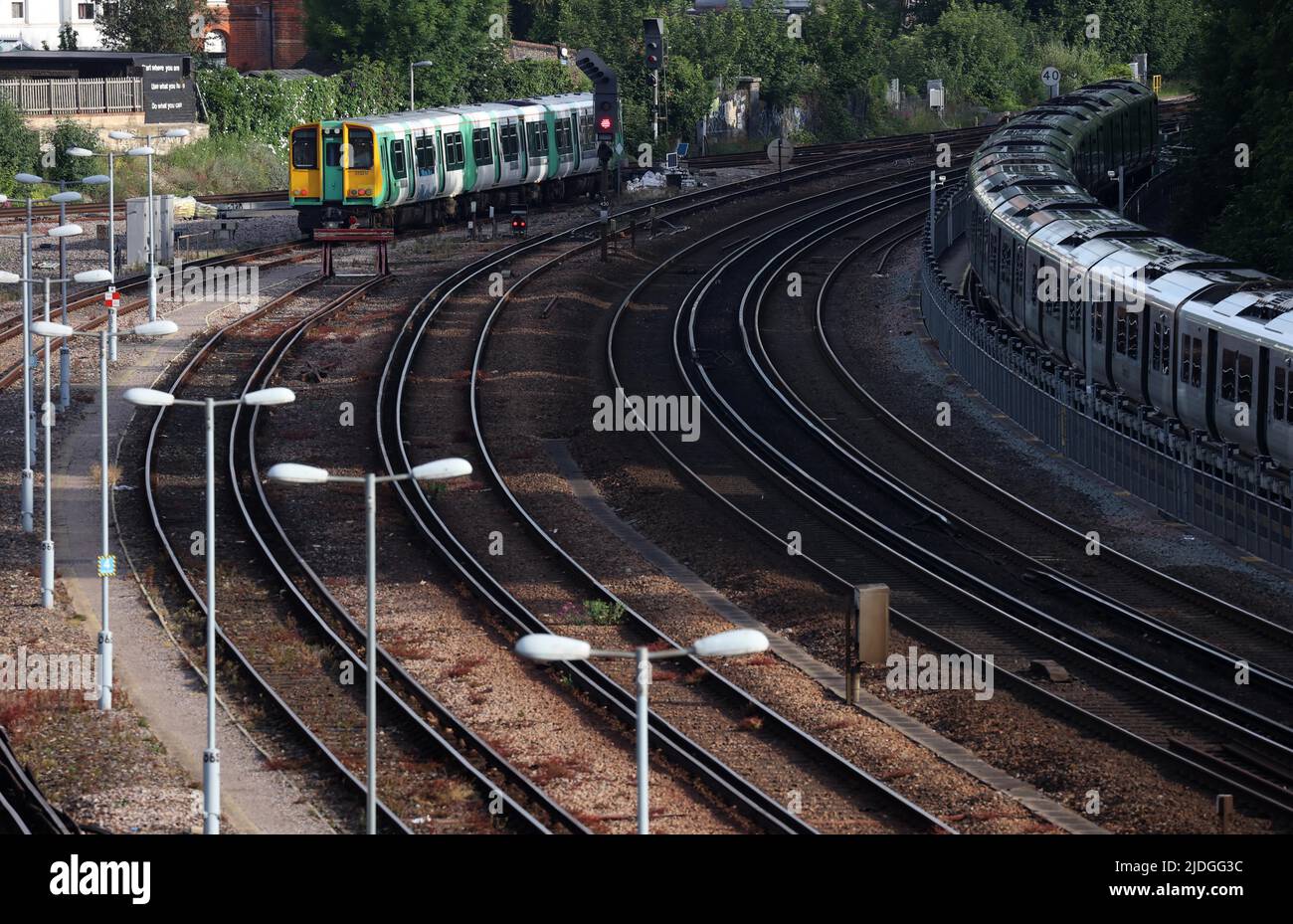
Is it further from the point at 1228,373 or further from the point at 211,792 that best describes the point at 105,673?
the point at 1228,373

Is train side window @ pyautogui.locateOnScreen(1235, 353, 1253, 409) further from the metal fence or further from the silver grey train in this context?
the metal fence

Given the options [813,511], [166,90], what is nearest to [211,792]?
[813,511]

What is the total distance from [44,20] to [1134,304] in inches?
3280

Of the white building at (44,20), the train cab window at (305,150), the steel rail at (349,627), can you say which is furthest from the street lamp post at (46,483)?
the white building at (44,20)

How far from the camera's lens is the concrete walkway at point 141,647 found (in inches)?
Result: 902

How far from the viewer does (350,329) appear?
4803cm

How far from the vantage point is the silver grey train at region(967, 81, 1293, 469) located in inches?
1208

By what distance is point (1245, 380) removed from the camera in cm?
3086

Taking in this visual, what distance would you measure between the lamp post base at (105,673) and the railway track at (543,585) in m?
5.78

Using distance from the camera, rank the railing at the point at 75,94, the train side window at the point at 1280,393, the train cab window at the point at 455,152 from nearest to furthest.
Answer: the train side window at the point at 1280,393 < the train cab window at the point at 455,152 < the railing at the point at 75,94

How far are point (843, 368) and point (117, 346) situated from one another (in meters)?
16.9

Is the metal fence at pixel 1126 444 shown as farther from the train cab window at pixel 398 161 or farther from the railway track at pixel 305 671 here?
the train cab window at pixel 398 161

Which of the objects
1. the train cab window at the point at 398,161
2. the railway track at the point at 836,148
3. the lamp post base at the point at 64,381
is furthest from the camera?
the railway track at the point at 836,148

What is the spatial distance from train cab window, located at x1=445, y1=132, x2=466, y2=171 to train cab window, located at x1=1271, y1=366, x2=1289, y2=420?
3606 cm
